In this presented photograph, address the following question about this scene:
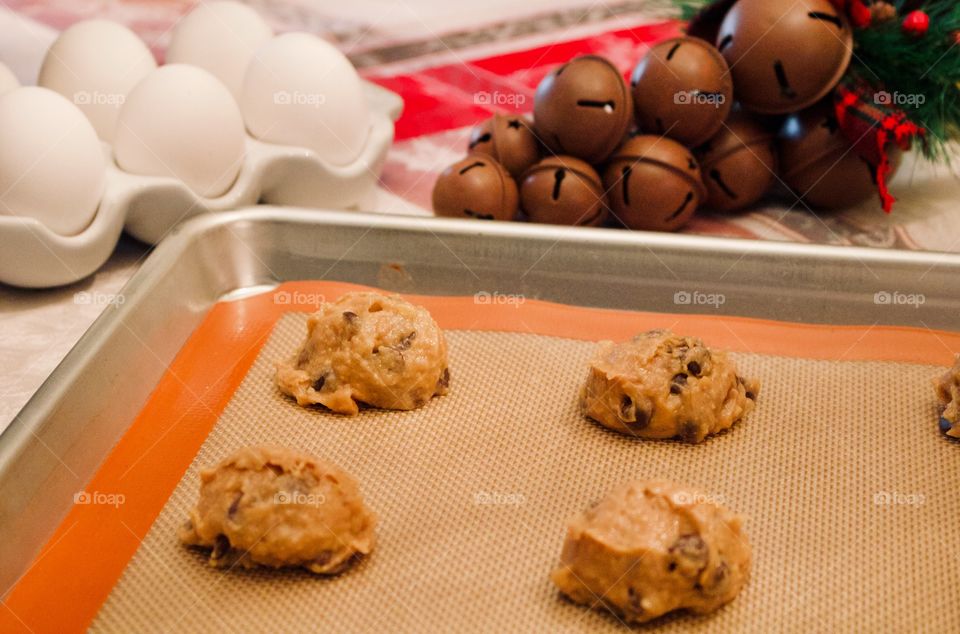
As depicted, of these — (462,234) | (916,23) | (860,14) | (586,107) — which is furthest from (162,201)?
(916,23)

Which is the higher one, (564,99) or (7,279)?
(564,99)

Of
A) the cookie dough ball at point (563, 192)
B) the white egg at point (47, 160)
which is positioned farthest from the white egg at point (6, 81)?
the cookie dough ball at point (563, 192)

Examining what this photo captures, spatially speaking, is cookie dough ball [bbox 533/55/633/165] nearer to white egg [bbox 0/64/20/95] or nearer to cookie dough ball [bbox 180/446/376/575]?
cookie dough ball [bbox 180/446/376/575]

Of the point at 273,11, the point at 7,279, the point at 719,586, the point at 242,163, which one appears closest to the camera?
the point at 719,586

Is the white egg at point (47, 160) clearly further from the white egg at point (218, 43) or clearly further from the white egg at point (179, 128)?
the white egg at point (218, 43)

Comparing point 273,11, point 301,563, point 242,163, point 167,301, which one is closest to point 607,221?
point 242,163

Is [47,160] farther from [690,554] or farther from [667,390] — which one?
[690,554]

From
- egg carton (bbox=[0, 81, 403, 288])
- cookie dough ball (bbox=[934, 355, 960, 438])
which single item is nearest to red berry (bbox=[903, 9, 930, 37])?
cookie dough ball (bbox=[934, 355, 960, 438])

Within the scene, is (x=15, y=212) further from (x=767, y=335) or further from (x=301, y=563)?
(x=767, y=335)
